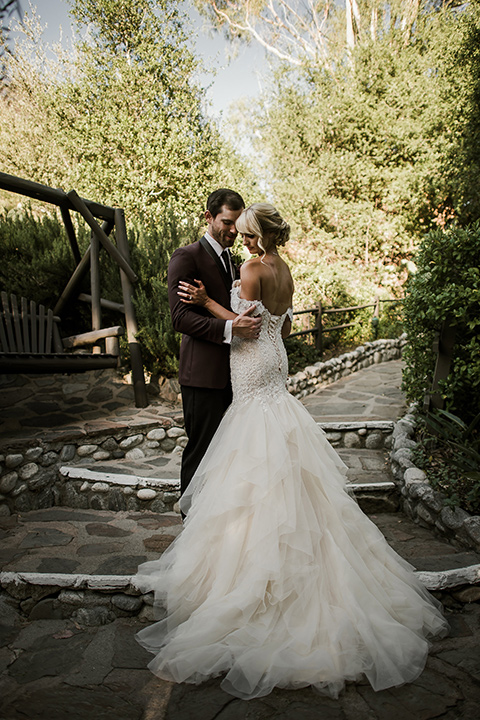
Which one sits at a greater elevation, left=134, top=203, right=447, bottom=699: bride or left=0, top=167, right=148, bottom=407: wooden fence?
left=0, top=167, right=148, bottom=407: wooden fence

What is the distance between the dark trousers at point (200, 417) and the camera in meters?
2.75

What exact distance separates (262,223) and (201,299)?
1.77 ft

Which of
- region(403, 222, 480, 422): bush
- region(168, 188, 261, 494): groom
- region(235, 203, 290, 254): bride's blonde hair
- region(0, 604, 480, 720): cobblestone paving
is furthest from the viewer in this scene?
region(403, 222, 480, 422): bush

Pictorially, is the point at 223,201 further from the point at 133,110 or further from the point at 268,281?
the point at 133,110

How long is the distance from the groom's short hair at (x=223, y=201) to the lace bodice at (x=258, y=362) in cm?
57

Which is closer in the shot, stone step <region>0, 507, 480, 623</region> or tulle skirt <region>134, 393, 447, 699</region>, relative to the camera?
tulle skirt <region>134, 393, 447, 699</region>

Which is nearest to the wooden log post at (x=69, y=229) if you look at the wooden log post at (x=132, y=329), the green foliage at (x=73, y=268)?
the wooden log post at (x=132, y=329)

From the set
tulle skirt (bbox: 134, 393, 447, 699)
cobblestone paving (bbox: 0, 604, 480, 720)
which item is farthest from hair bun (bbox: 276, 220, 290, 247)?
cobblestone paving (bbox: 0, 604, 480, 720)

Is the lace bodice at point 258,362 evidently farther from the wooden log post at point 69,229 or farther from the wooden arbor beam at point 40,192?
the wooden log post at point 69,229

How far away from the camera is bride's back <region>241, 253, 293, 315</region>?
7.79ft

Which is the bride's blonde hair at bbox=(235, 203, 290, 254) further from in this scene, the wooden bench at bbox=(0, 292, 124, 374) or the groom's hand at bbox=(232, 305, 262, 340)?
the wooden bench at bbox=(0, 292, 124, 374)

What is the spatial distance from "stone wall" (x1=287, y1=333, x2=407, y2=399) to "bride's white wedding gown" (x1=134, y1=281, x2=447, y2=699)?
13.1 feet

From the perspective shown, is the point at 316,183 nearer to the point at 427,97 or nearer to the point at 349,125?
the point at 349,125

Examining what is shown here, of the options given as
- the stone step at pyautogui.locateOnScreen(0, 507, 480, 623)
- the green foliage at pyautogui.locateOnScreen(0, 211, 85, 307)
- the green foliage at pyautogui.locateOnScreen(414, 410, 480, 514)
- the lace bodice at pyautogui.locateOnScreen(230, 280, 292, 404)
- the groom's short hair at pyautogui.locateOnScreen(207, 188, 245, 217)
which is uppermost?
the green foliage at pyautogui.locateOnScreen(0, 211, 85, 307)
